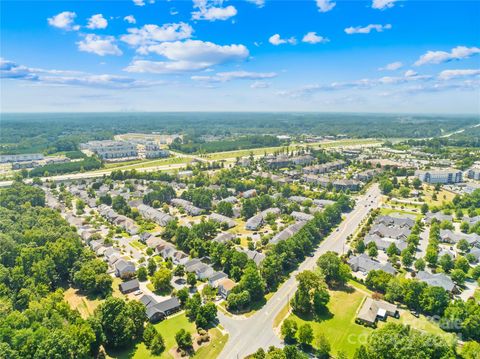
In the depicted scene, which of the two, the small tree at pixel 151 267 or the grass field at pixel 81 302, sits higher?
the small tree at pixel 151 267

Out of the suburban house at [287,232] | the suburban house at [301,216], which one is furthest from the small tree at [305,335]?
the suburban house at [301,216]

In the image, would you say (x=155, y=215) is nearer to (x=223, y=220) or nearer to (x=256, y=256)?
(x=223, y=220)

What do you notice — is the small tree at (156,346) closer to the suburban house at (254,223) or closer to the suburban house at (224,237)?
the suburban house at (224,237)

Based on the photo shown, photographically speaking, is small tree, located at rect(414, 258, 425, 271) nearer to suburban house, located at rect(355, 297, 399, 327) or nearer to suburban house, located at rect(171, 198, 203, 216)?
suburban house, located at rect(355, 297, 399, 327)

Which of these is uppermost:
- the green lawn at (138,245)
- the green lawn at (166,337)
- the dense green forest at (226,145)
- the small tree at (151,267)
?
the dense green forest at (226,145)

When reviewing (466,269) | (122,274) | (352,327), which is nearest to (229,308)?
(352,327)

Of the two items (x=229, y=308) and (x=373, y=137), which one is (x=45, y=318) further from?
(x=373, y=137)
